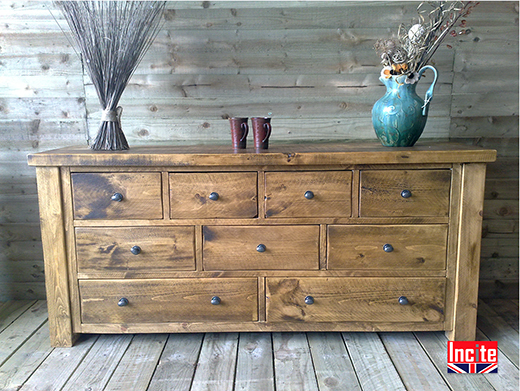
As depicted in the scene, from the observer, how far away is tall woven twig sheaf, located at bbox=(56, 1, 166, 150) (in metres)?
1.84

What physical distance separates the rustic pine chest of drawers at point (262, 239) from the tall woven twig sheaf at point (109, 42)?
229mm

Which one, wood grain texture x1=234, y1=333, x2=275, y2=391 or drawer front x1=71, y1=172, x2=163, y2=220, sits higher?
drawer front x1=71, y1=172, x2=163, y2=220

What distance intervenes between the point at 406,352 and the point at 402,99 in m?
1.08

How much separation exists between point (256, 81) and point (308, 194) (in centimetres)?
80

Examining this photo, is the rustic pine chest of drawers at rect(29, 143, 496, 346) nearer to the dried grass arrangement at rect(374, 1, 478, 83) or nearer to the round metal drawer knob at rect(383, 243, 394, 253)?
the round metal drawer knob at rect(383, 243, 394, 253)

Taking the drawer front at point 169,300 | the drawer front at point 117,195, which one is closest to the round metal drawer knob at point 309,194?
the drawer front at point 169,300

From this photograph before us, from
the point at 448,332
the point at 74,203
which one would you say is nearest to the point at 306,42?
the point at 74,203

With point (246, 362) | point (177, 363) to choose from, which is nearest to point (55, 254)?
point (177, 363)

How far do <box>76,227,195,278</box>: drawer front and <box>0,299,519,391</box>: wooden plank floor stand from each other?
35 centimetres

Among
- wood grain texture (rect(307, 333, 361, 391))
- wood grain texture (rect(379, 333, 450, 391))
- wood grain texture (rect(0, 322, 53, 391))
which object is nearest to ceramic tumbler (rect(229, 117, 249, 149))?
wood grain texture (rect(307, 333, 361, 391))

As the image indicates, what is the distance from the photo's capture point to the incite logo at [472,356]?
1737mm

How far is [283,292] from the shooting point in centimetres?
188

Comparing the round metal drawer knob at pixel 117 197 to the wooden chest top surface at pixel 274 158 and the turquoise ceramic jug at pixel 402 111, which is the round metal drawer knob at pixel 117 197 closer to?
the wooden chest top surface at pixel 274 158

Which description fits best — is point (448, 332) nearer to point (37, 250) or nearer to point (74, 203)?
point (74, 203)
